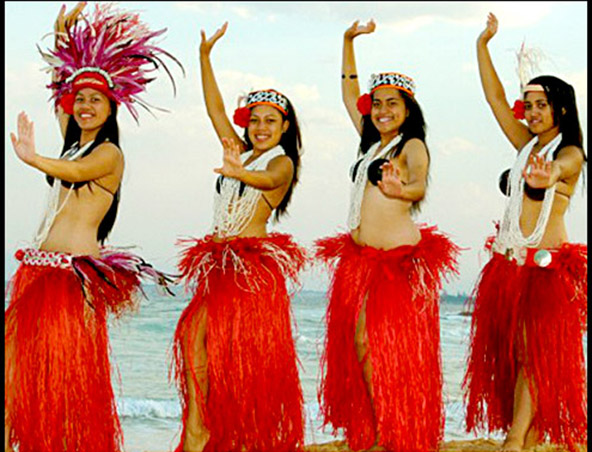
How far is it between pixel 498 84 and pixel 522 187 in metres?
0.52

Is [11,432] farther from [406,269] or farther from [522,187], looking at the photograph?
[522,187]

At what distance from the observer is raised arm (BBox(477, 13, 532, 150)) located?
4359 mm

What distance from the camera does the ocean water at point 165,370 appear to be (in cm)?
590

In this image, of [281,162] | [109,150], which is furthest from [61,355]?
[281,162]

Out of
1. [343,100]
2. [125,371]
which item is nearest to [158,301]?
[125,371]

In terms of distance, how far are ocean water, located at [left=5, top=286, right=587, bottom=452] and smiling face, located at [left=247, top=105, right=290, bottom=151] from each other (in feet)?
2.20

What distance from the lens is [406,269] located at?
4031 mm

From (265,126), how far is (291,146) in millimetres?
143

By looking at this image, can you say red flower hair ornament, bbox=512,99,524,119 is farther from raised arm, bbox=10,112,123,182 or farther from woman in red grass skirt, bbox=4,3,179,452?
raised arm, bbox=10,112,123,182

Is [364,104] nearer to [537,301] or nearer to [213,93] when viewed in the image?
[213,93]

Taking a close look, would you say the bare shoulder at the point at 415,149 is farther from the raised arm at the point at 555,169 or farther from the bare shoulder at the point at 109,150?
the bare shoulder at the point at 109,150

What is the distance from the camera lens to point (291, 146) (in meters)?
4.23

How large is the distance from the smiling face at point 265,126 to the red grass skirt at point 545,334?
43.5 inches

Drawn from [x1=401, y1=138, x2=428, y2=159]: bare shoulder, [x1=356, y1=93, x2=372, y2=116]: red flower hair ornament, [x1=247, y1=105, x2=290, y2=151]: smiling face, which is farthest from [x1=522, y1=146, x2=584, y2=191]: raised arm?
[x1=247, y1=105, x2=290, y2=151]: smiling face
